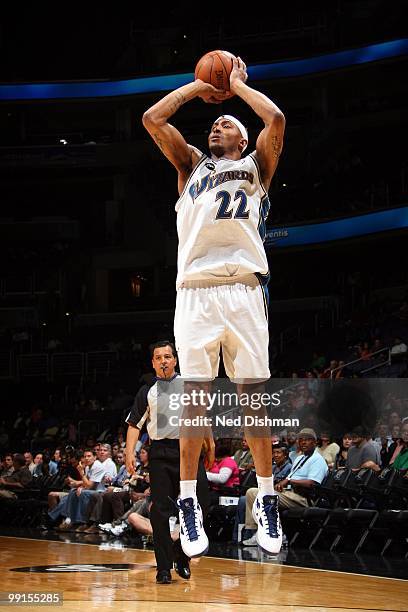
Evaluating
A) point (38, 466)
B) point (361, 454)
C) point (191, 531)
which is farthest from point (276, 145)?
point (38, 466)

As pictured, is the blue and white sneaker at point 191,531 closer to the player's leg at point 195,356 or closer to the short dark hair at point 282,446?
the player's leg at point 195,356

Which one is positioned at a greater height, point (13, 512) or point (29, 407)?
point (29, 407)

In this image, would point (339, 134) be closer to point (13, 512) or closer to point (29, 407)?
point (29, 407)

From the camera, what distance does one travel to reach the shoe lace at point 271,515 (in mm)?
4332

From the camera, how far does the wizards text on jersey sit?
440cm

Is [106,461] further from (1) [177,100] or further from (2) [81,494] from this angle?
(1) [177,100]

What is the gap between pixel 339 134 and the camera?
81.3 feet

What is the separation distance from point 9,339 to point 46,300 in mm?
2008

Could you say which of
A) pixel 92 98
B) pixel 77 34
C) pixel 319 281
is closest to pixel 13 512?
pixel 319 281

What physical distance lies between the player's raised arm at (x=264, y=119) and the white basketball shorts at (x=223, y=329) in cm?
60

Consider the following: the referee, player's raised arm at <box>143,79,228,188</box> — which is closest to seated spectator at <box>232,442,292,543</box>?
the referee

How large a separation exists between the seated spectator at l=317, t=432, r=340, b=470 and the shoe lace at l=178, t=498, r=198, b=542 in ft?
19.8

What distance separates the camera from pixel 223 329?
4344 millimetres

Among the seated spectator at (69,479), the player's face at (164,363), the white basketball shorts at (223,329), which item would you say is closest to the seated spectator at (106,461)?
the seated spectator at (69,479)
